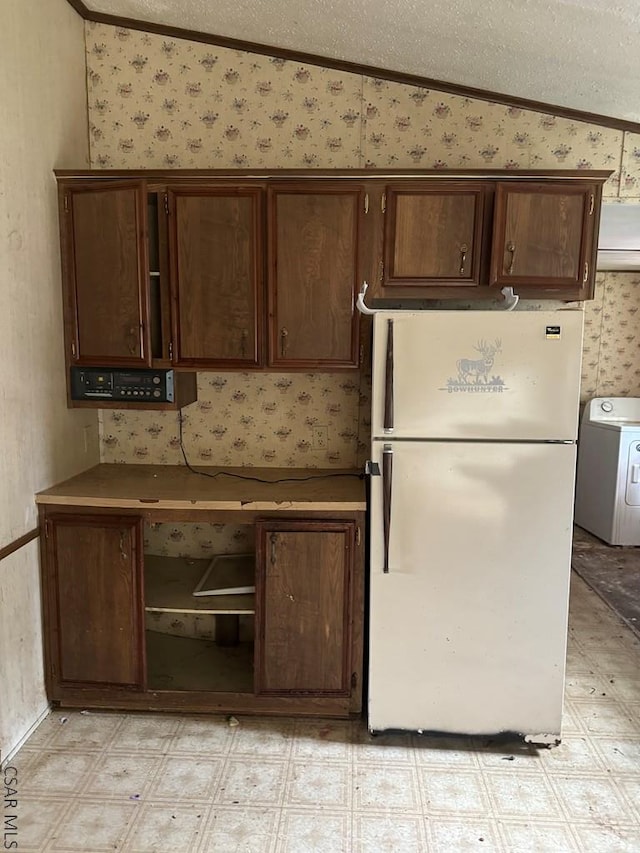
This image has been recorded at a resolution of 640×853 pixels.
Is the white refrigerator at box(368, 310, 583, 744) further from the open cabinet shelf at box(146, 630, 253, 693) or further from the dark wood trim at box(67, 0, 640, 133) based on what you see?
the dark wood trim at box(67, 0, 640, 133)

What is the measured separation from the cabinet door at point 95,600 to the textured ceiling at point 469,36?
206 centimetres

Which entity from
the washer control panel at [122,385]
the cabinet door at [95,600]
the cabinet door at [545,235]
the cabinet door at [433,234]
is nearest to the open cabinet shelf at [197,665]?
the cabinet door at [95,600]

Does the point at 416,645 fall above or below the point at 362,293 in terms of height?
below

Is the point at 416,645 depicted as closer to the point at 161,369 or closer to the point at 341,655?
the point at 341,655

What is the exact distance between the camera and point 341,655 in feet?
7.65

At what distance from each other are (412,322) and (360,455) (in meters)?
0.88

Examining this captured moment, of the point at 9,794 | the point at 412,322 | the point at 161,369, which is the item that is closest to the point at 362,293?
the point at 412,322

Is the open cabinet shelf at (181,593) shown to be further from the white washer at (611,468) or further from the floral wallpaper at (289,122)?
the white washer at (611,468)

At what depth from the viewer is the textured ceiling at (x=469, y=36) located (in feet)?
6.66

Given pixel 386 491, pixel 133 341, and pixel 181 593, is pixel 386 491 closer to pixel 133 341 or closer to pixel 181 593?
pixel 181 593

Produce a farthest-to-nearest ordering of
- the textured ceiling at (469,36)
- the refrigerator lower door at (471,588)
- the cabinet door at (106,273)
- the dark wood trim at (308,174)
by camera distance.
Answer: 1. the cabinet door at (106,273)
2. the dark wood trim at (308,174)
3. the refrigerator lower door at (471,588)
4. the textured ceiling at (469,36)

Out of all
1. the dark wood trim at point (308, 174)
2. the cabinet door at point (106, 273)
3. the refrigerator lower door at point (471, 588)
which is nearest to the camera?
the refrigerator lower door at point (471, 588)

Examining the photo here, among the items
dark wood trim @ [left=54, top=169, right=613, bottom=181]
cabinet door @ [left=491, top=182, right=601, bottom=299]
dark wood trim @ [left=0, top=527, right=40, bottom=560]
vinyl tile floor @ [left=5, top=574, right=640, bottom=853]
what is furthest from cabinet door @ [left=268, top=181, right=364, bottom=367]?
vinyl tile floor @ [left=5, top=574, right=640, bottom=853]

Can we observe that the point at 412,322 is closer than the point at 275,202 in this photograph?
Yes
